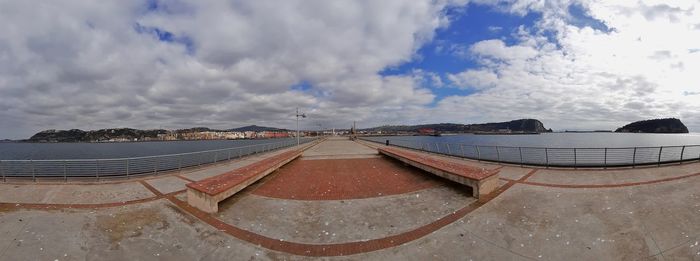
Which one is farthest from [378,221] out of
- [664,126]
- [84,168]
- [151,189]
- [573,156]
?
[664,126]

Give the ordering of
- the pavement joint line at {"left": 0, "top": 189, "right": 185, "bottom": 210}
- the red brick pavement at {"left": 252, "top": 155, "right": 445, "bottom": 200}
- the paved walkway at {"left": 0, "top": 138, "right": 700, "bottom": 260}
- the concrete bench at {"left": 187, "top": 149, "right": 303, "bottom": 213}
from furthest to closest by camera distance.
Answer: the red brick pavement at {"left": 252, "top": 155, "right": 445, "bottom": 200}
the pavement joint line at {"left": 0, "top": 189, "right": 185, "bottom": 210}
the concrete bench at {"left": 187, "top": 149, "right": 303, "bottom": 213}
the paved walkway at {"left": 0, "top": 138, "right": 700, "bottom": 260}

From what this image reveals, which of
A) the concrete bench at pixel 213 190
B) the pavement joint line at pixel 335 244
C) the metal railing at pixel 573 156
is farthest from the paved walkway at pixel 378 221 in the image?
the metal railing at pixel 573 156

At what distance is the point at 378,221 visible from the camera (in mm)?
6867

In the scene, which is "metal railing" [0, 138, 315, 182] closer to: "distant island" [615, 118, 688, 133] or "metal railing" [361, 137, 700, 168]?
"metal railing" [361, 137, 700, 168]

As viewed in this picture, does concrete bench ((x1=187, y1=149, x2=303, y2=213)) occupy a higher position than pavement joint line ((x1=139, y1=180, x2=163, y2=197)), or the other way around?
concrete bench ((x1=187, y1=149, x2=303, y2=213))

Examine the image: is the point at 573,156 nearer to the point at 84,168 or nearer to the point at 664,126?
the point at 84,168

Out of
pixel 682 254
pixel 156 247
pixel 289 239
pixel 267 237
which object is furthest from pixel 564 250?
pixel 156 247

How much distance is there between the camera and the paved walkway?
17.3 ft

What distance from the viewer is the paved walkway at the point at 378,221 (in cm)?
527

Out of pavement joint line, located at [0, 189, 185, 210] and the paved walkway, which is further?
pavement joint line, located at [0, 189, 185, 210]

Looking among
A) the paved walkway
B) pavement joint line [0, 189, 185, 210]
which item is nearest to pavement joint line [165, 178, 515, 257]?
the paved walkway

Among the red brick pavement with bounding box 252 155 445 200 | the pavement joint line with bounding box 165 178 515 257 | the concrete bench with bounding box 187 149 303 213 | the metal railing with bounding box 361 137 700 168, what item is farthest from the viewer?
the metal railing with bounding box 361 137 700 168

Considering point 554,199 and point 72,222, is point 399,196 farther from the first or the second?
point 72,222

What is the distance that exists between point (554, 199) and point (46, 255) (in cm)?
1100
